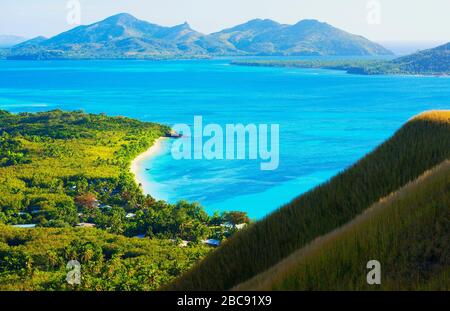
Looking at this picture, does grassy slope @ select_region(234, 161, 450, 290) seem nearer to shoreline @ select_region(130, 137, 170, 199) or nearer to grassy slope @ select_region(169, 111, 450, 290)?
grassy slope @ select_region(169, 111, 450, 290)

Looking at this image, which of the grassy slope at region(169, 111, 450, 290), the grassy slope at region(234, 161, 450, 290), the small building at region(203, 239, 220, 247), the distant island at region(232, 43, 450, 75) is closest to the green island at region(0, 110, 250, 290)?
the small building at region(203, 239, 220, 247)

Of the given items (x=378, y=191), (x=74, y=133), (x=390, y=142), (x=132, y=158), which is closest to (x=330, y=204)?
(x=378, y=191)

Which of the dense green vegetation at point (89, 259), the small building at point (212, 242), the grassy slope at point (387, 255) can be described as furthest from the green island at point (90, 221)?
the grassy slope at point (387, 255)

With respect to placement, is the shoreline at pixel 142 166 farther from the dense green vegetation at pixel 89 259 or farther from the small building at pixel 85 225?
the dense green vegetation at pixel 89 259

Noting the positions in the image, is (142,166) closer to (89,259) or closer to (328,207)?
(89,259)

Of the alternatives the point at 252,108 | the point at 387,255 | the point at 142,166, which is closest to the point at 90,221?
the point at 142,166
